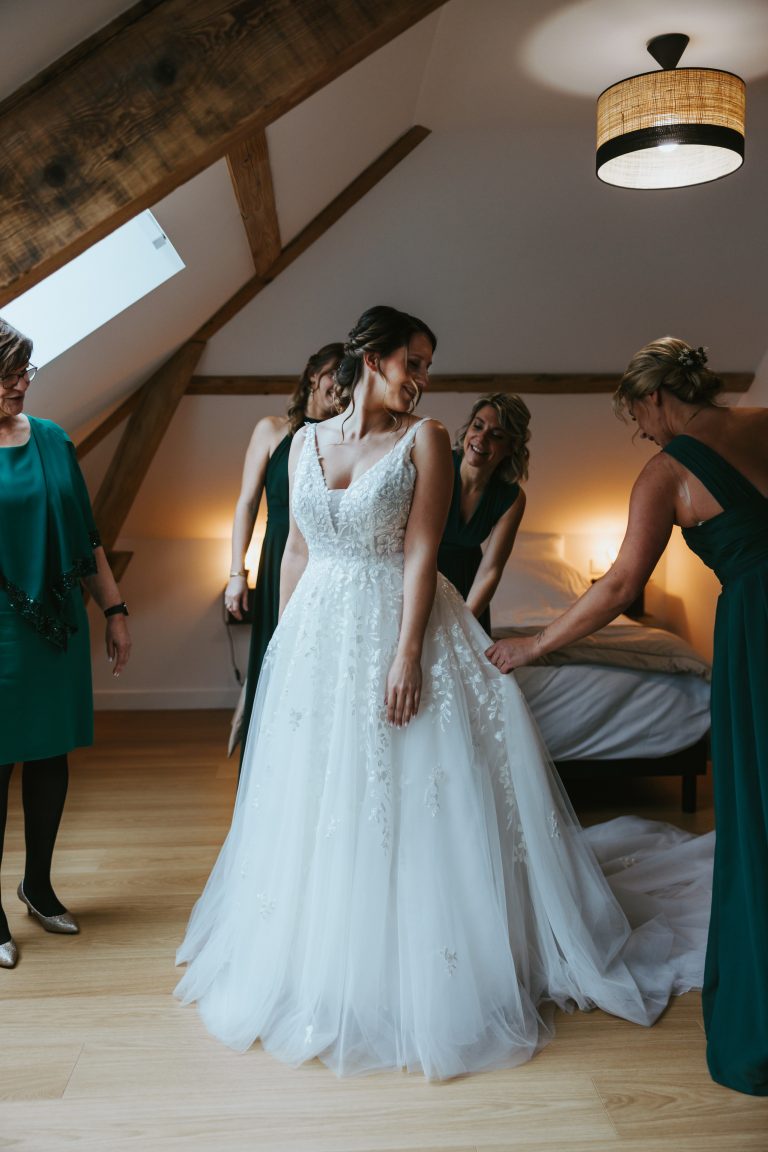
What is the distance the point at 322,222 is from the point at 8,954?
3309 mm

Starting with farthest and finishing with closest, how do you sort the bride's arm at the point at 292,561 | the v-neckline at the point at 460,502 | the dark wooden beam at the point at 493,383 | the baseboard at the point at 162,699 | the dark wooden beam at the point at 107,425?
the baseboard at the point at 162,699, the dark wooden beam at the point at 493,383, the dark wooden beam at the point at 107,425, the v-neckline at the point at 460,502, the bride's arm at the point at 292,561

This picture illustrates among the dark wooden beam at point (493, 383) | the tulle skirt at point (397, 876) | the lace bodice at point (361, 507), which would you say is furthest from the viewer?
the dark wooden beam at point (493, 383)

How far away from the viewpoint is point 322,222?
14.8 ft

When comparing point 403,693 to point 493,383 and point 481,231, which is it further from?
point 493,383

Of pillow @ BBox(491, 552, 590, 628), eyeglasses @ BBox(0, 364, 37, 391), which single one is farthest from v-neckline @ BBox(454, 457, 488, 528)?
pillow @ BBox(491, 552, 590, 628)

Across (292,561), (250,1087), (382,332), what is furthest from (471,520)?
(250,1087)

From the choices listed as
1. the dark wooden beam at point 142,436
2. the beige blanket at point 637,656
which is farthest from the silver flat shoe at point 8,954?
the dark wooden beam at point 142,436

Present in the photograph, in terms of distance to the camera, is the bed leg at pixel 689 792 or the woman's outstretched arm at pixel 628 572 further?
the bed leg at pixel 689 792

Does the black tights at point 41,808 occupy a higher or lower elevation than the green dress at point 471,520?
lower

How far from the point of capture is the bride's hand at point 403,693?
2.14 meters

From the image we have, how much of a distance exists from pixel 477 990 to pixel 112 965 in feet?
3.22

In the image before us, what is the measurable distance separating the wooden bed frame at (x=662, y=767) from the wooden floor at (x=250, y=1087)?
1488mm

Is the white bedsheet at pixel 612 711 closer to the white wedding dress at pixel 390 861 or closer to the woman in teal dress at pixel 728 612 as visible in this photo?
the white wedding dress at pixel 390 861

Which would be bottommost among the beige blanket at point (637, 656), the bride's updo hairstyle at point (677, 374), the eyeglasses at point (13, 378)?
the beige blanket at point (637, 656)
